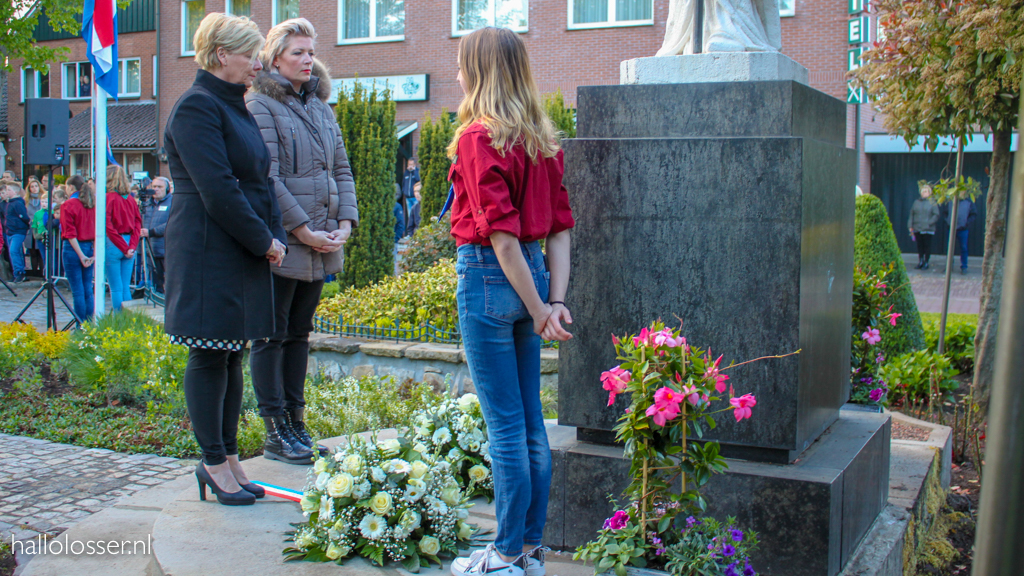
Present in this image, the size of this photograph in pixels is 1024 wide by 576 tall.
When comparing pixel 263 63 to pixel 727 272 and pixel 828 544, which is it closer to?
pixel 727 272

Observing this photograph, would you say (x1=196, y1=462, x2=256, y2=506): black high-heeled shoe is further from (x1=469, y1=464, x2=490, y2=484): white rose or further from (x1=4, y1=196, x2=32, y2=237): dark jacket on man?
(x1=4, y1=196, x2=32, y2=237): dark jacket on man

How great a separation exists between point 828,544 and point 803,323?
0.72m

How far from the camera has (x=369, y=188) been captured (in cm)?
1077

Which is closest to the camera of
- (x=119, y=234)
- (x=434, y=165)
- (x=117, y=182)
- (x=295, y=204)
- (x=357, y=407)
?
A: (x=295, y=204)

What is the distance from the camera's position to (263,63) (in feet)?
12.6

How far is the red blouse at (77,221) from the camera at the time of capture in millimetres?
9680

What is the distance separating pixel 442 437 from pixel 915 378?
13.4ft

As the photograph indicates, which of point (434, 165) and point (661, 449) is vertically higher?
point (434, 165)

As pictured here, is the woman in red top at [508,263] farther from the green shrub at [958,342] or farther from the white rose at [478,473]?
the green shrub at [958,342]

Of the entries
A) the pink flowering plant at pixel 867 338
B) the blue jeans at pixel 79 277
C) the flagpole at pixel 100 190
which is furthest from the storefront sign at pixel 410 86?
the pink flowering plant at pixel 867 338

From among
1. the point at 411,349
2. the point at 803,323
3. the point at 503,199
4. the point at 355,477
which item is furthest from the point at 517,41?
the point at 411,349

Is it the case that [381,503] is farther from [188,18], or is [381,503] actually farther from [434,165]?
[188,18]

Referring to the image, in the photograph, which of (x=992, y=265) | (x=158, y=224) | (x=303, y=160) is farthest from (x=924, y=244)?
(x=303, y=160)

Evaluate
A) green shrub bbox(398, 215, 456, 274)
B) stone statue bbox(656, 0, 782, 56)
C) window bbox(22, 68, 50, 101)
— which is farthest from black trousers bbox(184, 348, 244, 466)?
window bbox(22, 68, 50, 101)
